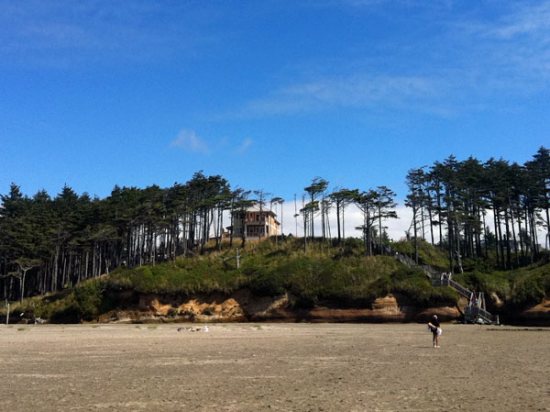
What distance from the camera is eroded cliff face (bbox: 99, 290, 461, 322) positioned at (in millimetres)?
53188

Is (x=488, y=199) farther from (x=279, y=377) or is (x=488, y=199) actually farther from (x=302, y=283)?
(x=279, y=377)

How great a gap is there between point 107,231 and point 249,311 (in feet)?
102

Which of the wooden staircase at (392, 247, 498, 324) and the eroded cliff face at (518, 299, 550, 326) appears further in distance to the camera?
the wooden staircase at (392, 247, 498, 324)

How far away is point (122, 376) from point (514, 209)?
71.6 metres

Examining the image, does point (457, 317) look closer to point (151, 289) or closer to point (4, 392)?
point (151, 289)

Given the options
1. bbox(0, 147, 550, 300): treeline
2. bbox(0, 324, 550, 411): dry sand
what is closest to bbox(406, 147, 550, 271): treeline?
bbox(0, 147, 550, 300): treeline

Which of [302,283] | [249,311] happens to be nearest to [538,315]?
[302,283]

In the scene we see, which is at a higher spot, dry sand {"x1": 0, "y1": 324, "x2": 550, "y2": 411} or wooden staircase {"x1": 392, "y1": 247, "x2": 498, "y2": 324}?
wooden staircase {"x1": 392, "y1": 247, "x2": 498, "y2": 324}

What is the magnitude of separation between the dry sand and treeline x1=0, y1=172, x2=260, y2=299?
55985 mm

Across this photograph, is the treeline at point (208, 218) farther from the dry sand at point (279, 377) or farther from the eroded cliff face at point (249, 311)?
the dry sand at point (279, 377)

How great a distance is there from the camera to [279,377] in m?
16.4

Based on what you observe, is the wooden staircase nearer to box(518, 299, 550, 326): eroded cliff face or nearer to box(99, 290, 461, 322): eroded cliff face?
box(518, 299, 550, 326): eroded cliff face

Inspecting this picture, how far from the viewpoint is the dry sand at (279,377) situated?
12.1 m

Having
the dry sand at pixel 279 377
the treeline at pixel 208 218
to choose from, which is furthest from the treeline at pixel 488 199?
the dry sand at pixel 279 377
